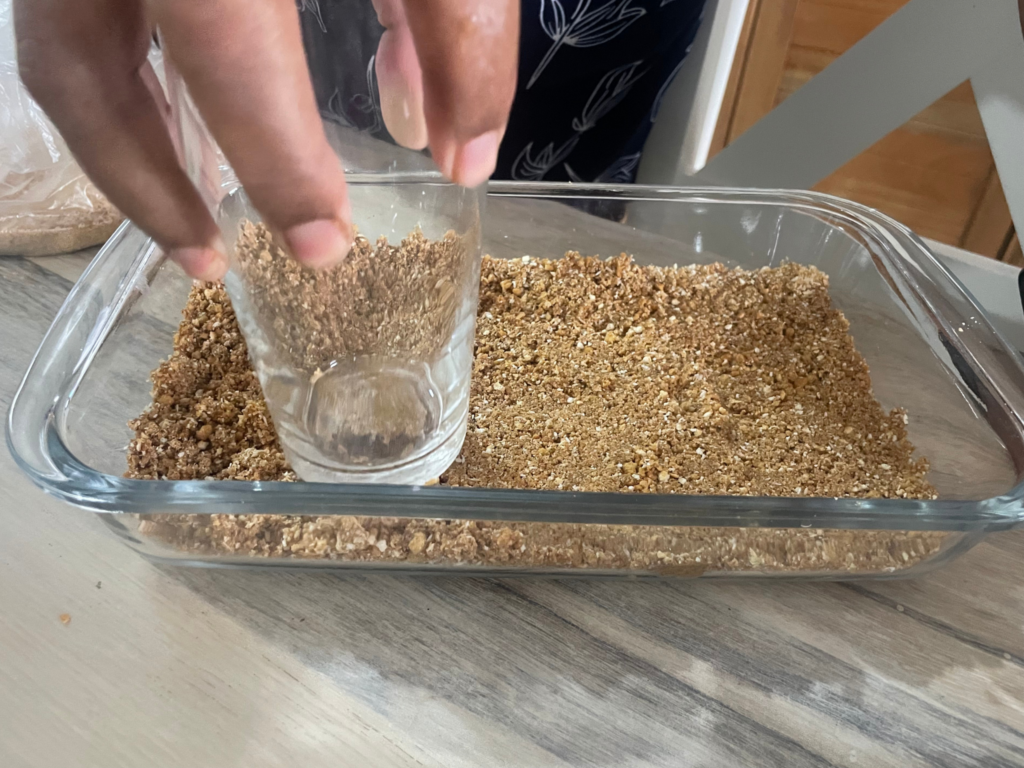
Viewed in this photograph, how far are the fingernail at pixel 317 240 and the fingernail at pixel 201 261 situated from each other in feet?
0.32

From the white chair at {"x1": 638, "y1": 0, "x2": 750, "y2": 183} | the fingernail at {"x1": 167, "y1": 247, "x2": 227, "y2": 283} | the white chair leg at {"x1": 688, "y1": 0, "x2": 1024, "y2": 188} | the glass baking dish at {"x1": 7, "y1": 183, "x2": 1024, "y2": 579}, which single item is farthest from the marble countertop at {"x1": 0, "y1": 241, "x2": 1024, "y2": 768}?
the white chair at {"x1": 638, "y1": 0, "x2": 750, "y2": 183}

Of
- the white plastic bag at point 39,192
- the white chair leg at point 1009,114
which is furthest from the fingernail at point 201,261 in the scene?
the white chair leg at point 1009,114

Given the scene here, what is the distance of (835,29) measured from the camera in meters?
0.81

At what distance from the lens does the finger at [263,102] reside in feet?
0.55

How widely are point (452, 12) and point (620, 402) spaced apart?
0.28 meters

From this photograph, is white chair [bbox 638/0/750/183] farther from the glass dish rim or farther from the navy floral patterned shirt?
the glass dish rim

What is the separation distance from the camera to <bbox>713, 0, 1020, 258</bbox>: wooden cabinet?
0.80 metres

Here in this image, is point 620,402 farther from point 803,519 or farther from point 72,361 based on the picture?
point 72,361

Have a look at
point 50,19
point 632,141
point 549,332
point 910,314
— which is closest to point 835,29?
point 632,141

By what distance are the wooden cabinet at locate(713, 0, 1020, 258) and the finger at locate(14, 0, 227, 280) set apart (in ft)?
2.35

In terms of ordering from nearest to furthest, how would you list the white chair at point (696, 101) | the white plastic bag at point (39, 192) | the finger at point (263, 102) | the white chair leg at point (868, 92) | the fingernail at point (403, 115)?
the finger at point (263, 102)
the fingernail at point (403, 115)
the white plastic bag at point (39, 192)
the white chair leg at point (868, 92)
the white chair at point (696, 101)

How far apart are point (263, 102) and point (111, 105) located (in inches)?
4.8

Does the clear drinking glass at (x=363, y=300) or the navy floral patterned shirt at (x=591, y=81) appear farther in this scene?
the navy floral patterned shirt at (x=591, y=81)

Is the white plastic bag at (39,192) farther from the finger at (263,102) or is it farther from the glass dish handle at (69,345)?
the finger at (263,102)
